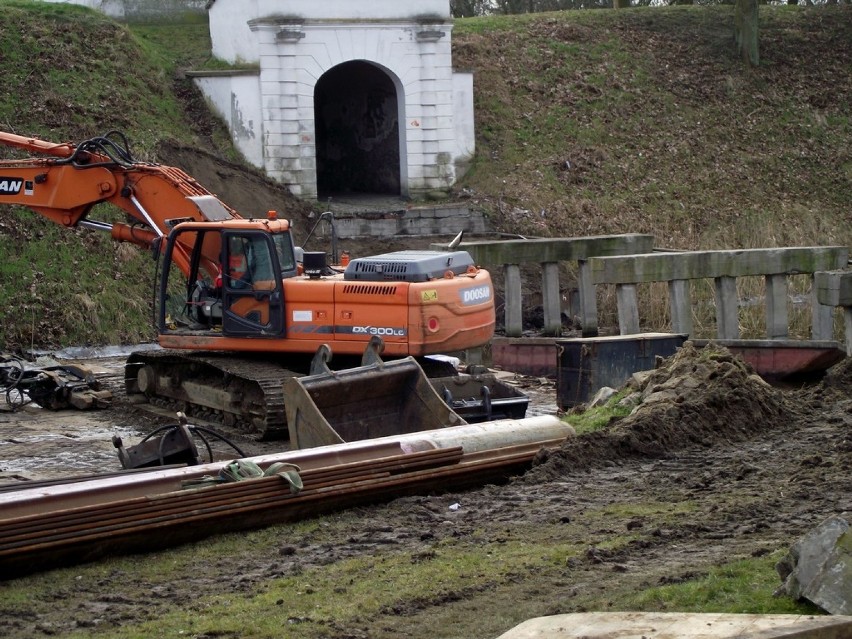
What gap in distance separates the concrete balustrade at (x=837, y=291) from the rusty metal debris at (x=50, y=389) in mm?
7324

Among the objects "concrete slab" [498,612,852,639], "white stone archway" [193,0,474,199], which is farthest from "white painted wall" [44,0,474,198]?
"concrete slab" [498,612,852,639]

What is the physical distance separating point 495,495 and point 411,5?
52.7 ft

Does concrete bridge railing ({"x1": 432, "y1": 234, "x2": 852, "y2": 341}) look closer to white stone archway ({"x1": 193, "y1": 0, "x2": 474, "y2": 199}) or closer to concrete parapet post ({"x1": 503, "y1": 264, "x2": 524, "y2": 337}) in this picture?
concrete parapet post ({"x1": 503, "y1": 264, "x2": 524, "y2": 337})

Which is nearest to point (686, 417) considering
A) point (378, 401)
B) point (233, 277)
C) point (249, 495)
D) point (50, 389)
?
point (378, 401)

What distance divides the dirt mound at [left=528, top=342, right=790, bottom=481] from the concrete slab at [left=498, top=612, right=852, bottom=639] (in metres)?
3.22

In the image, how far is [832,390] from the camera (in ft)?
32.0

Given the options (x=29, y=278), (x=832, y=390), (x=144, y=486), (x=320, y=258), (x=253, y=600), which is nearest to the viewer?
(x=253, y=600)

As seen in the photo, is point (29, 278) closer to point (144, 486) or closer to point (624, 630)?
point (144, 486)

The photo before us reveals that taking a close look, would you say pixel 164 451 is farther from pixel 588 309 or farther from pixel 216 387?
pixel 588 309

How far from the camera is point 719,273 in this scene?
1356cm

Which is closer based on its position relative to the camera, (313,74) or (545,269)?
(545,269)

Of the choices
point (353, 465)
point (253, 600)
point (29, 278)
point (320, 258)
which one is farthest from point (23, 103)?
point (253, 600)

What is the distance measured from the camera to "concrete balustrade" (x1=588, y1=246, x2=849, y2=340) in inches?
527

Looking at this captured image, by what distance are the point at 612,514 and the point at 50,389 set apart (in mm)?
7680
